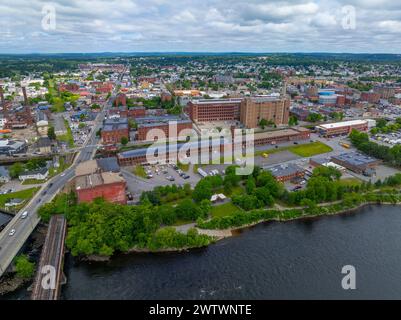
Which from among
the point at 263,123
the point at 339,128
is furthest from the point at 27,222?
the point at 339,128

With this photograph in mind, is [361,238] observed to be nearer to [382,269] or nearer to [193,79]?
[382,269]

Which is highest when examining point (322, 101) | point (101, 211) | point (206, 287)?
point (322, 101)

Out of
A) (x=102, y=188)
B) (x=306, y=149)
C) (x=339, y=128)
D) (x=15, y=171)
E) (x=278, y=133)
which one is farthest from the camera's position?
(x=339, y=128)

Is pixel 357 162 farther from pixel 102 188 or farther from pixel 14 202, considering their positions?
pixel 14 202

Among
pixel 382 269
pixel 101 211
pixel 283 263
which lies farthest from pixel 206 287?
pixel 382 269

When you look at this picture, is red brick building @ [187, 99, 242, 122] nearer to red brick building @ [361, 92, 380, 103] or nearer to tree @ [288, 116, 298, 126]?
tree @ [288, 116, 298, 126]

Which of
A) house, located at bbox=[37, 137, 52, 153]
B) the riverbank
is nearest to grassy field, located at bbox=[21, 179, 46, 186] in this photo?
house, located at bbox=[37, 137, 52, 153]

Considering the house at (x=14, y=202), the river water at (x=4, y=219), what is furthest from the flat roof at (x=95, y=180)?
the river water at (x=4, y=219)

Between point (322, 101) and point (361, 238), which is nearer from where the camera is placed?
point (361, 238)
